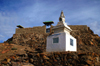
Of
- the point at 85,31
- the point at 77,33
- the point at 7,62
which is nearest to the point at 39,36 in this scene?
the point at 77,33

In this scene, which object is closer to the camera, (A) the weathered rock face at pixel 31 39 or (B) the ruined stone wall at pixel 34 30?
(A) the weathered rock face at pixel 31 39

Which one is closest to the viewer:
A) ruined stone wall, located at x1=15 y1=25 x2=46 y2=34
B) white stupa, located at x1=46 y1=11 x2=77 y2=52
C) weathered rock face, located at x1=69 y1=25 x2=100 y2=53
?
white stupa, located at x1=46 y1=11 x2=77 y2=52

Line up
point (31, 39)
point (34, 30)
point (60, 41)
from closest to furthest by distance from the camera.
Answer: point (60, 41) < point (31, 39) < point (34, 30)

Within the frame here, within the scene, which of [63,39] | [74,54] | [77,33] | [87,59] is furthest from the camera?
[77,33]

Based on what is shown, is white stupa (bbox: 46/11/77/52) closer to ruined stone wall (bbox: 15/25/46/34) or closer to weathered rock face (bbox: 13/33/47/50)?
weathered rock face (bbox: 13/33/47/50)

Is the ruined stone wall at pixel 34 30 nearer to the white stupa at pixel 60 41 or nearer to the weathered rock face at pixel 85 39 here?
the weathered rock face at pixel 85 39

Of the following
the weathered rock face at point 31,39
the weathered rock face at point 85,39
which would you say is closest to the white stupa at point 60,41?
the weathered rock face at point 85,39

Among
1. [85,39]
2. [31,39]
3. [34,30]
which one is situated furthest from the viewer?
[34,30]

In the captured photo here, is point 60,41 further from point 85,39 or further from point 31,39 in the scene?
point 31,39

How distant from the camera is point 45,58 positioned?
24.0 ft

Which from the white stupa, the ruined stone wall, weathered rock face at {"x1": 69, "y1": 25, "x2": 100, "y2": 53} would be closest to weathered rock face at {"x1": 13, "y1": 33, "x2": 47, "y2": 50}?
the ruined stone wall

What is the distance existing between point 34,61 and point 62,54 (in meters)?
2.38

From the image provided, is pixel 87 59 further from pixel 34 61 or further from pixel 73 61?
pixel 34 61

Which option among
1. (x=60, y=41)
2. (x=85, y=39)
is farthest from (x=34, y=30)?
(x=60, y=41)
